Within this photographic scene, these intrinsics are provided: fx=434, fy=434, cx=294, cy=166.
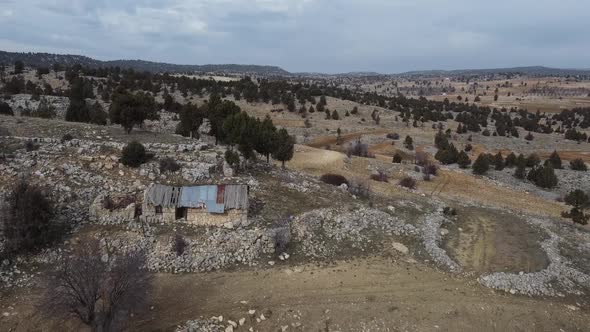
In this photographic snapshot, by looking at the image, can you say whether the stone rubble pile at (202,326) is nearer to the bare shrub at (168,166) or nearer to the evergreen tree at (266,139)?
the bare shrub at (168,166)

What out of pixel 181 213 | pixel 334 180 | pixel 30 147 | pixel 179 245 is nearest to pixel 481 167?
pixel 334 180

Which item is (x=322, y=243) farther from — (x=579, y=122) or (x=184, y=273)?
(x=579, y=122)

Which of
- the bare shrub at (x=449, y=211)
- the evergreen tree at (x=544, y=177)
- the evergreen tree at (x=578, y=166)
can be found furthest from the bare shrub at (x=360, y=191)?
the evergreen tree at (x=578, y=166)

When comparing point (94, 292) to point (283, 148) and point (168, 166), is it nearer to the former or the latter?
point (168, 166)

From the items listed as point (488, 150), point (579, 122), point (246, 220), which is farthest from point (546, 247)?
point (579, 122)

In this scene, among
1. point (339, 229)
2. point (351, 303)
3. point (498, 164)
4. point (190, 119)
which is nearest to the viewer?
point (351, 303)

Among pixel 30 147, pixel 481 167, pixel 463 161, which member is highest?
pixel 30 147
